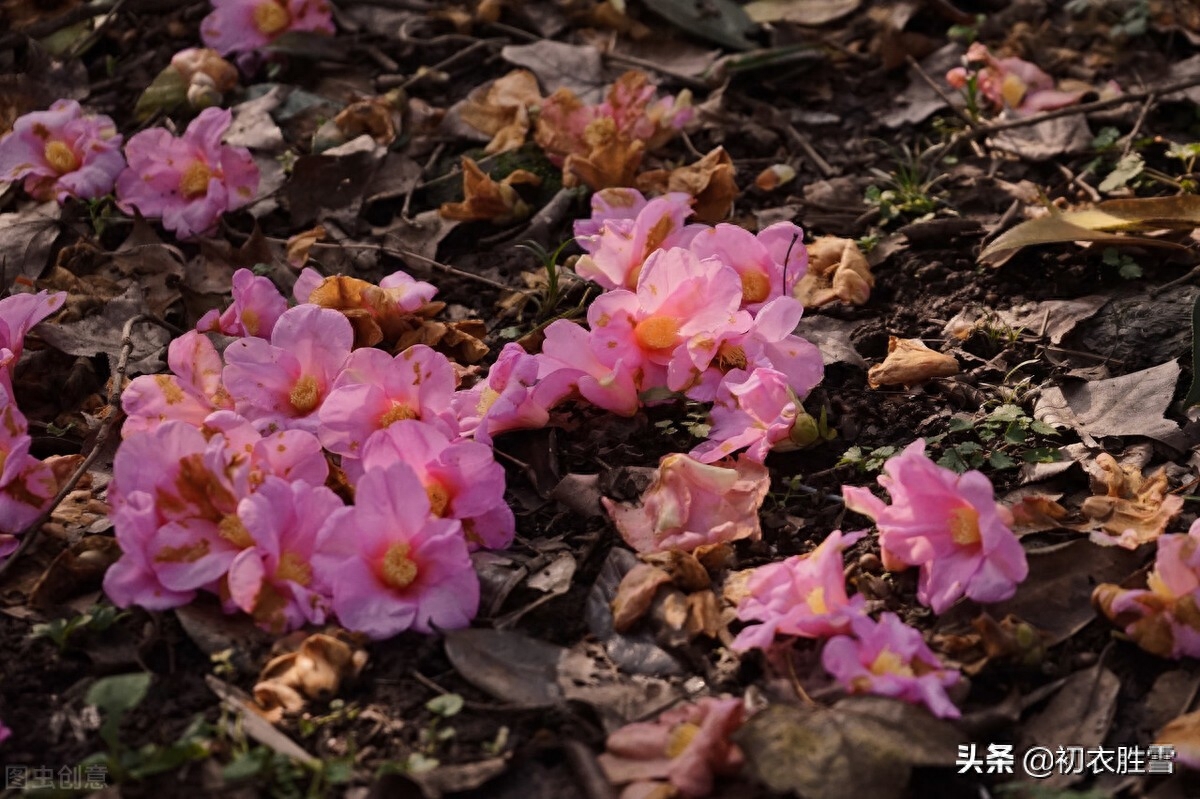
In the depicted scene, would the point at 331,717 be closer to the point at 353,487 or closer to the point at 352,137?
the point at 353,487

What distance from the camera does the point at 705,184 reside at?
262 centimetres

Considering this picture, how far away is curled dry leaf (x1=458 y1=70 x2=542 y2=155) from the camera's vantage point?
286 centimetres

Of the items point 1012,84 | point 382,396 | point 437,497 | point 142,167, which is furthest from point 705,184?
point 142,167

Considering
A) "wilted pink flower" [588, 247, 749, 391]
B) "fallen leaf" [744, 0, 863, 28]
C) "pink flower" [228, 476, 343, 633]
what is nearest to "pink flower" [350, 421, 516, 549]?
"pink flower" [228, 476, 343, 633]

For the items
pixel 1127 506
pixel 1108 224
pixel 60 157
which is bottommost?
pixel 1127 506

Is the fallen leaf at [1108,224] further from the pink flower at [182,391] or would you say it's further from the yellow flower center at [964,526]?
the pink flower at [182,391]

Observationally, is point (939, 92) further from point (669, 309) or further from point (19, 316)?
point (19, 316)

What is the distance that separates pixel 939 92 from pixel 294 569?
185 centimetres

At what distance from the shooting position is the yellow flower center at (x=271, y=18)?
3068 mm

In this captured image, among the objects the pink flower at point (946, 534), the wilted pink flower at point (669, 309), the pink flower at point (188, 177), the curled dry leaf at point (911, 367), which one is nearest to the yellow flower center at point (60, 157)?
the pink flower at point (188, 177)

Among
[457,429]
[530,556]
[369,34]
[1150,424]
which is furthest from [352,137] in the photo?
[1150,424]

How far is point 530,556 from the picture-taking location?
200cm

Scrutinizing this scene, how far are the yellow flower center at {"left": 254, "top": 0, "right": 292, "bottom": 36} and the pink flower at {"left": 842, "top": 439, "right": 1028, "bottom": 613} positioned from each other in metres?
1.93

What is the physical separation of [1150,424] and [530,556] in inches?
39.3
